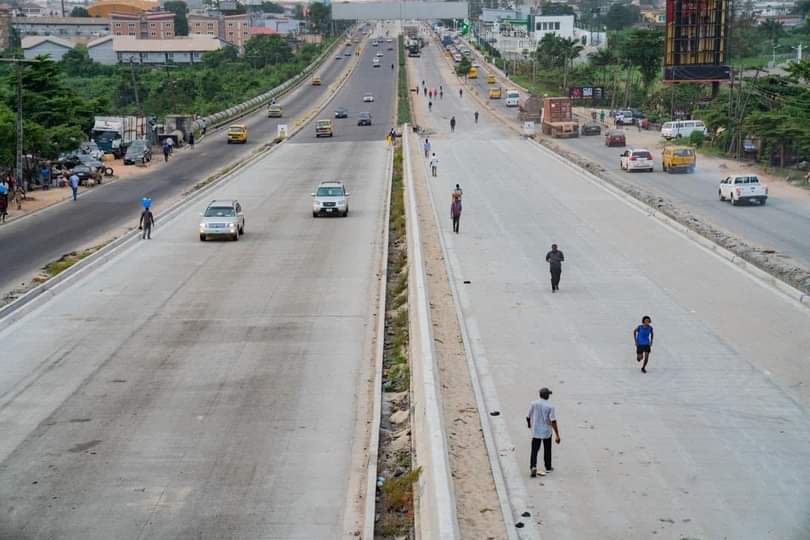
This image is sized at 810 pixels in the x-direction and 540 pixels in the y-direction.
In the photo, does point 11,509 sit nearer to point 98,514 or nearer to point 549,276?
point 98,514

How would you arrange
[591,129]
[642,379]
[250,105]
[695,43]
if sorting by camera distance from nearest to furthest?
[642,379]
[695,43]
[591,129]
[250,105]

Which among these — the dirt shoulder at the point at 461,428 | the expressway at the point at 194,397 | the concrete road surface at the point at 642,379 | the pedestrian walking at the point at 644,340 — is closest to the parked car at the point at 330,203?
the concrete road surface at the point at 642,379

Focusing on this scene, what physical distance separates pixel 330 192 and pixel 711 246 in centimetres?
1584

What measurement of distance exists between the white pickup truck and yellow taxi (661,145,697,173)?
503 inches

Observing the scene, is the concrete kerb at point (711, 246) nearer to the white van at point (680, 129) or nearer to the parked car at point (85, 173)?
the parked car at point (85, 173)

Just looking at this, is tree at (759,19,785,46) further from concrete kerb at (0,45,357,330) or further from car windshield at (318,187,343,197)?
car windshield at (318,187,343,197)

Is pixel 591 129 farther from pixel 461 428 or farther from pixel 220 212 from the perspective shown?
pixel 461 428

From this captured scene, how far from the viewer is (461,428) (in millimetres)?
16953

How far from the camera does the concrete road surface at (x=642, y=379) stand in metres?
13.9

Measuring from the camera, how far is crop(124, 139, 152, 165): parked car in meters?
71.2

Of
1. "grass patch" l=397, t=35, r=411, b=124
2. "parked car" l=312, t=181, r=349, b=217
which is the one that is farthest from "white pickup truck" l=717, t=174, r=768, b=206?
"grass patch" l=397, t=35, r=411, b=124

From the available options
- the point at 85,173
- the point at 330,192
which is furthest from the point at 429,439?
the point at 85,173

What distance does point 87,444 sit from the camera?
53.7ft

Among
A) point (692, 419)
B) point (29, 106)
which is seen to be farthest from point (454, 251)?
point (29, 106)
